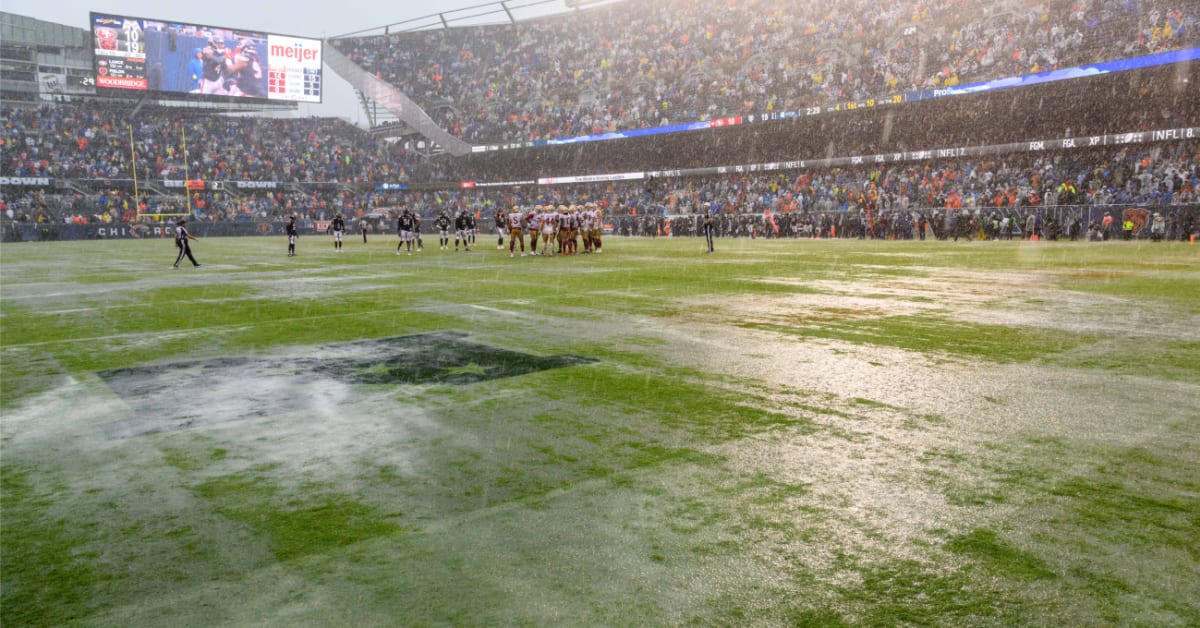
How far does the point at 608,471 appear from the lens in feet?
16.0

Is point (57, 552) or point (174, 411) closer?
point (57, 552)

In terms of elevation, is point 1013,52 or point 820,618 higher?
point 1013,52

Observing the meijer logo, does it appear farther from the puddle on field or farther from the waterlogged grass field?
the puddle on field

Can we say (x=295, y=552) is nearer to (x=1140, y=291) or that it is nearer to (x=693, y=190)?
(x=1140, y=291)

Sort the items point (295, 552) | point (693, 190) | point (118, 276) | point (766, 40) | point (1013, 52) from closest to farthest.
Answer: point (295, 552) < point (118, 276) < point (1013, 52) < point (766, 40) < point (693, 190)

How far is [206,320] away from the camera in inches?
486

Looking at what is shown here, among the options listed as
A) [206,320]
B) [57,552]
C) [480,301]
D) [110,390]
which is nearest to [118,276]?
[206,320]

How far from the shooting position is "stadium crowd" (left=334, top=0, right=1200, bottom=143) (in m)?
34.4

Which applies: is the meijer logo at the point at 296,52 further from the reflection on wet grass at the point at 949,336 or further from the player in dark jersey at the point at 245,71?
the reflection on wet grass at the point at 949,336

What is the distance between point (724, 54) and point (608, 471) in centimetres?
4869

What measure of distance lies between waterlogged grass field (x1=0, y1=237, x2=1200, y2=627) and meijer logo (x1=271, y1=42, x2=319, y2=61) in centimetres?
6053

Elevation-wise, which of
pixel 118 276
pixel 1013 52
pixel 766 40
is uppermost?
pixel 766 40

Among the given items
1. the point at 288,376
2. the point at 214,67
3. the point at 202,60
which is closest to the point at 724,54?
the point at 214,67

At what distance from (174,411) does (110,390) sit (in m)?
1.33
